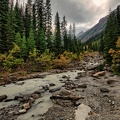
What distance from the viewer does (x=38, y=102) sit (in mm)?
19297

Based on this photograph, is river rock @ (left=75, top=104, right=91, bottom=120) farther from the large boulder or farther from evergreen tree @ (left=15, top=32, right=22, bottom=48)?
evergreen tree @ (left=15, top=32, right=22, bottom=48)

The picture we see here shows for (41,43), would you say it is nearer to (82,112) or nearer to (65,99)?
(65,99)

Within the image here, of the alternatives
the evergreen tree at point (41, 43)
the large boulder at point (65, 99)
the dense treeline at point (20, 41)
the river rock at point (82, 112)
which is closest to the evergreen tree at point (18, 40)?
the dense treeline at point (20, 41)

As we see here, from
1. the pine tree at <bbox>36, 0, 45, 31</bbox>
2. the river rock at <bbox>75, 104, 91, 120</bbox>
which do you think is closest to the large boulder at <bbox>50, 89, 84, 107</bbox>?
the river rock at <bbox>75, 104, 91, 120</bbox>

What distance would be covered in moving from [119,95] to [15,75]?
21.9m

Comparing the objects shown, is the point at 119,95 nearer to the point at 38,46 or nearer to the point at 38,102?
the point at 38,102

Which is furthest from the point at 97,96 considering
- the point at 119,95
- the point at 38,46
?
the point at 38,46

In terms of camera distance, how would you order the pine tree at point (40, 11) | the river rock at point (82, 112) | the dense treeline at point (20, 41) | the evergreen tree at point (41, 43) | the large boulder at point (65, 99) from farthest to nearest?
the pine tree at point (40, 11) → the evergreen tree at point (41, 43) → the dense treeline at point (20, 41) → the large boulder at point (65, 99) → the river rock at point (82, 112)

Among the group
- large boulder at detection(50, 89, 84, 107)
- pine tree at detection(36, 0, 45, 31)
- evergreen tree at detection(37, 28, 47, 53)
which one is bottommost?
large boulder at detection(50, 89, 84, 107)

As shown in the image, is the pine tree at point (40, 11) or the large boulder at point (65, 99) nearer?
the large boulder at point (65, 99)

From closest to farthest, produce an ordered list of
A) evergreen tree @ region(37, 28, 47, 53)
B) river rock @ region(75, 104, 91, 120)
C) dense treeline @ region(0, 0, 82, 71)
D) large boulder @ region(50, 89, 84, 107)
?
river rock @ region(75, 104, 91, 120) → large boulder @ region(50, 89, 84, 107) → dense treeline @ region(0, 0, 82, 71) → evergreen tree @ region(37, 28, 47, 53)

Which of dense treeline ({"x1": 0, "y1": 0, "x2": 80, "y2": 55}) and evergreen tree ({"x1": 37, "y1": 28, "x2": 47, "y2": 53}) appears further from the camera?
evergreen tree ({"x1": 37, "y1": 28, "x2": 47, "y2": 53})

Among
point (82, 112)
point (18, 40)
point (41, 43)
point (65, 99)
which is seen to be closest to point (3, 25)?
point (18, 40)

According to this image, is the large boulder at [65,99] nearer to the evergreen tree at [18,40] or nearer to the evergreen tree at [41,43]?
the evergreen tree at [18,40]
